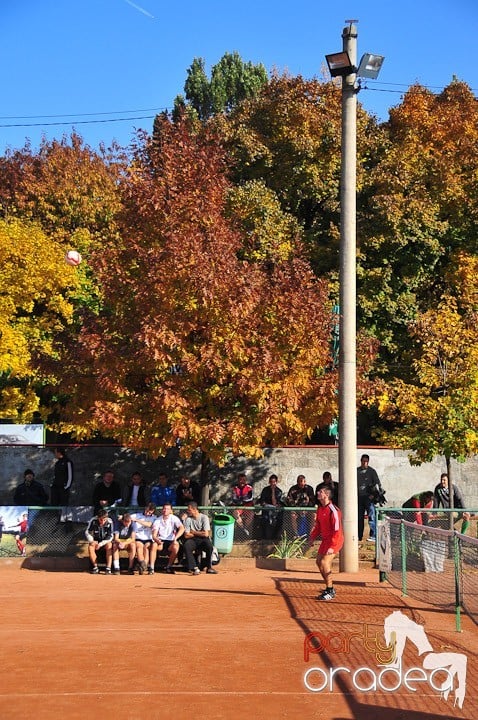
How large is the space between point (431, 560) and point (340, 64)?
964 cm

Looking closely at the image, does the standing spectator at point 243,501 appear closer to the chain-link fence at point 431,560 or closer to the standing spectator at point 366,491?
the standing spectator at point 366,491

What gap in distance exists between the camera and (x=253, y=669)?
30.9 feet

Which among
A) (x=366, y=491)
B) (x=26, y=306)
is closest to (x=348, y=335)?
(x=366, y=491)

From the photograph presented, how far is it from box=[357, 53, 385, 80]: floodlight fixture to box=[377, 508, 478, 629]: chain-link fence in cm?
843

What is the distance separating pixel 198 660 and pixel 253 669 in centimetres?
75

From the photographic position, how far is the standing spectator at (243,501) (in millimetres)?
19297

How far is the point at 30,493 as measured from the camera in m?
20.7

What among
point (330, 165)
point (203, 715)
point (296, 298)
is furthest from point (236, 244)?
point (203, 715)

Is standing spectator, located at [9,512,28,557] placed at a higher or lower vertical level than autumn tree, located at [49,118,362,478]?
lower

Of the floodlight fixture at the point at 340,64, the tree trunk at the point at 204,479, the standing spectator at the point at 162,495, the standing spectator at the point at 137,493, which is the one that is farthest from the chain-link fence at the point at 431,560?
the floodlight fixture at the point at 340,64

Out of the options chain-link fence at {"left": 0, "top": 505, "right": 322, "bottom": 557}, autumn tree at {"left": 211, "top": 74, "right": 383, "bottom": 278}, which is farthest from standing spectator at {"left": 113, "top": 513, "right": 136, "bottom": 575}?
autumn tree at {"left": 211, "top": 74, "right": 383, "bottom": 278}

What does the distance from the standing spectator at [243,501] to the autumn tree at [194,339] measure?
4.41ft

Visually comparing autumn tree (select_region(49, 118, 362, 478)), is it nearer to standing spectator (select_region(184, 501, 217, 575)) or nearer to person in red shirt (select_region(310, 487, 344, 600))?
standing spectator (select_region(184, 501, 217, 575))

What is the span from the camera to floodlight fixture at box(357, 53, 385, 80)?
1722 centimetres
